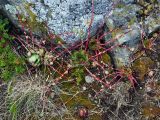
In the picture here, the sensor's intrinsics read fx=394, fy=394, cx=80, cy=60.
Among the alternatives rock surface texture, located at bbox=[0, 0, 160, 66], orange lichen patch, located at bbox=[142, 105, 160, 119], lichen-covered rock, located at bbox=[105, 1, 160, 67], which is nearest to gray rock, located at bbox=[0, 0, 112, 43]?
rock surface texture, located at bbox=[0, 0, 160, 66]

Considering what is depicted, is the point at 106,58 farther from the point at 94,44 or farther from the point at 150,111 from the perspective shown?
the point at 150,111

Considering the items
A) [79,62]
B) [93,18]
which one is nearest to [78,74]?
[79,62]

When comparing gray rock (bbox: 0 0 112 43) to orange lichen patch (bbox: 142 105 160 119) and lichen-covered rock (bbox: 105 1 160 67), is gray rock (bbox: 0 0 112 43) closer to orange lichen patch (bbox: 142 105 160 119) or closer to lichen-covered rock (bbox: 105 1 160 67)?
lichen-covered rock (bbox: 105 1 160 67)

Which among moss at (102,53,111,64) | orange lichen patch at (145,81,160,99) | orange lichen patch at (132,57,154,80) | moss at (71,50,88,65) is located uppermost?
moss at (71,50,88,65)

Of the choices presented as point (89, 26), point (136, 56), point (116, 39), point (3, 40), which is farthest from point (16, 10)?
point (136, 56)

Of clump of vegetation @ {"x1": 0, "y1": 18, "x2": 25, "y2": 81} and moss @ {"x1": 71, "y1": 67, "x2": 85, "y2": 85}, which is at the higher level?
clump of vegetation @ {"x1": 0, "y1": 18, "x2": 25, "y2": 81}

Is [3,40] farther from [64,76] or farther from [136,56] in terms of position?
[136,56]
